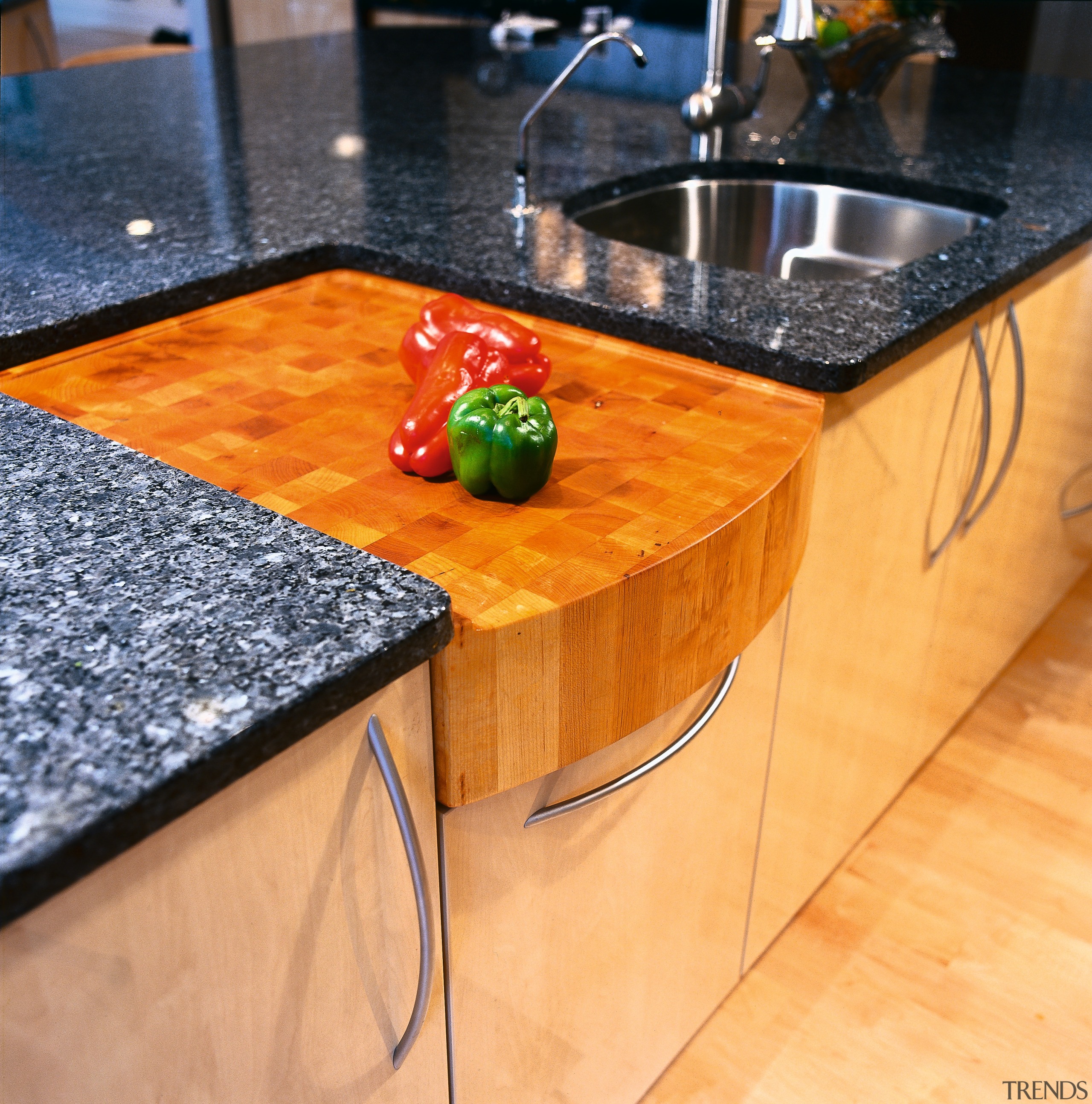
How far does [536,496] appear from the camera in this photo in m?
0.92

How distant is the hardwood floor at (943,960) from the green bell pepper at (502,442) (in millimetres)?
876

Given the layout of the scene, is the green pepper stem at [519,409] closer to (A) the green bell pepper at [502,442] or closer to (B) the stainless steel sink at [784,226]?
(A) the green bell pepper at [502,442]

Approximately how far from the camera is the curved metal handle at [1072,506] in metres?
1.99

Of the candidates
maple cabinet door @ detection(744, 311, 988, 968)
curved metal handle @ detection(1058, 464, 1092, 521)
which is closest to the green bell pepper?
maple cabinet door @ detection(744, 311, 988, 968)

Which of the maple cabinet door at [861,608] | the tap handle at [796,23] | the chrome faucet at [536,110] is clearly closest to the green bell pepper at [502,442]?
the maple cabinet door at [861,608]

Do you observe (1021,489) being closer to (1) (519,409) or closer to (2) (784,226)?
(2) (784,226)

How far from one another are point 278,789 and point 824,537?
73cm

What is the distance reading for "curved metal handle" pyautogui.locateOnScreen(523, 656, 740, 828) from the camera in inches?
36.9

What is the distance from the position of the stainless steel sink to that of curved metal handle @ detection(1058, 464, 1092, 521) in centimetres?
53

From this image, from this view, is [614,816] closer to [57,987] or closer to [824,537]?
[824,537]

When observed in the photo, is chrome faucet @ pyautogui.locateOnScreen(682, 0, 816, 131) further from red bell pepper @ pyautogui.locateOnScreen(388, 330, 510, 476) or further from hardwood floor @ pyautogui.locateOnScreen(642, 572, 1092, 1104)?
hardwood floor @ pyautogui.locateOnScreen(642, 572, 1092, 1104)

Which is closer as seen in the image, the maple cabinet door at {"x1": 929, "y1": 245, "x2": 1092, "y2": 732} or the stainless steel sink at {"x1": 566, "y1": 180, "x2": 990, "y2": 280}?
the maple cabinet door at {"x1": 929, "y1": 245, "x2": 1092, "y2": 732}

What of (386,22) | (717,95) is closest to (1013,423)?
(717,95)

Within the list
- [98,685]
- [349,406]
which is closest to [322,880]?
[98,685]
